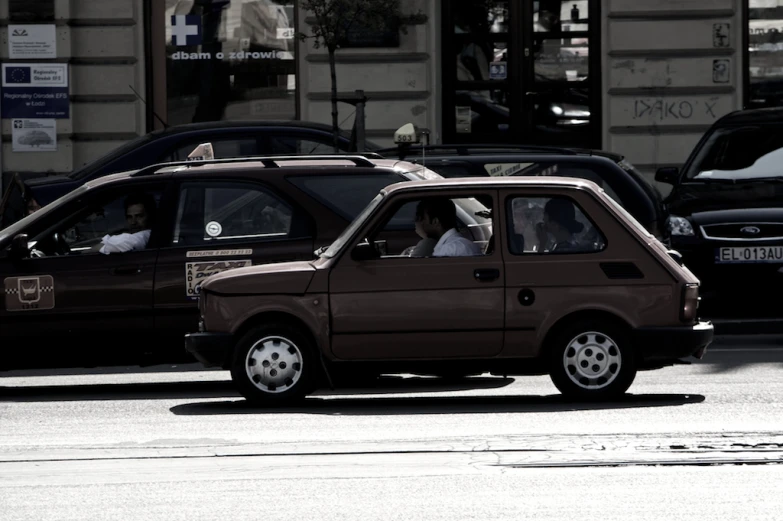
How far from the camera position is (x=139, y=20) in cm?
2117

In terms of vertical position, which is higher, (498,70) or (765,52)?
(765,52)

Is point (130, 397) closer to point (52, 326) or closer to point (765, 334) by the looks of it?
point (52, 326)

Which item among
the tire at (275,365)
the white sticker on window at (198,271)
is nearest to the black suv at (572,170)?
the white sticker on window at (198,271)

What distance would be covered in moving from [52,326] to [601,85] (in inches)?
473

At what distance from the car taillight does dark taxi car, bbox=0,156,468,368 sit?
1.65 metres

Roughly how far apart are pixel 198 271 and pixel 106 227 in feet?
2.60

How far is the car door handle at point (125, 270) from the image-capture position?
34.6ft

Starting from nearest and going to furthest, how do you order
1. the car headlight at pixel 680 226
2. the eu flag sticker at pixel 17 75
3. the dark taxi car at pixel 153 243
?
the dark taxi car at pixel 153 243, the car headlight at pixel 680 226, the eu flag sticker at pixel 17 75

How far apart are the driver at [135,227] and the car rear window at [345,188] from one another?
1.00 metres

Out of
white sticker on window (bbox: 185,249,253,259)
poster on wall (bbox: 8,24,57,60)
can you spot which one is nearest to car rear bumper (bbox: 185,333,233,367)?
white sticker on window (bbox: 185,249,253,259)

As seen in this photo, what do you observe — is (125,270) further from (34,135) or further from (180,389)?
(34,135)

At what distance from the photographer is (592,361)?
9258mm

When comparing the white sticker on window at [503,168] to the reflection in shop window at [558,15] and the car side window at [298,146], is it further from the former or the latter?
the reflection in shop window at [558,15]

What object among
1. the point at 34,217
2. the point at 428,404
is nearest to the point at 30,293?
the point at 34,217
